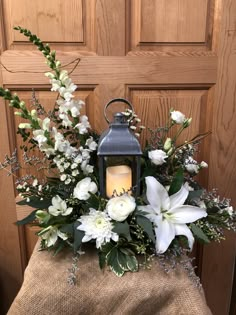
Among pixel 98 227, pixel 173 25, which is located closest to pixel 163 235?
pixel 98 227

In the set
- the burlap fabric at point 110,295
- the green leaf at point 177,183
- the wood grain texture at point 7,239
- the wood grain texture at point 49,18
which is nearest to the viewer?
the burlap fabric at point 110,295

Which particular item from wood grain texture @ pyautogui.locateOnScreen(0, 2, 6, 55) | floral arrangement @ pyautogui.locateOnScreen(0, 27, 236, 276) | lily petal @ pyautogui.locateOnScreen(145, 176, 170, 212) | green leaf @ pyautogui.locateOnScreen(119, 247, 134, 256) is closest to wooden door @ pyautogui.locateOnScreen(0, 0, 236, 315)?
wood grain texture @ pyautogui.locateOnScreen(0, 2, 6, 55)

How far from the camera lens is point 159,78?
3.45ft

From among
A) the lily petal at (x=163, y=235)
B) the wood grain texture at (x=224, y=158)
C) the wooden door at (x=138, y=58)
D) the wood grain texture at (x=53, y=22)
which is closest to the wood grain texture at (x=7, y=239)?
the wooden door at (x=138, y=58)

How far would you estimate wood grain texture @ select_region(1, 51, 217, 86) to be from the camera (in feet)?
3.32

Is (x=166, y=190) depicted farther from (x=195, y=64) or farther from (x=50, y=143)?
(x=195, y=64)

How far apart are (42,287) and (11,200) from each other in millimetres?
493

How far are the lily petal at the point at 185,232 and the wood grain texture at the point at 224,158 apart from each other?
1.38 ft

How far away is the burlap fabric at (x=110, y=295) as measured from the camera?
28.5 inches

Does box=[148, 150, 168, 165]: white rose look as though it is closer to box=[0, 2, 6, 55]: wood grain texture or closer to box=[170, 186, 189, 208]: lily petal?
box=[170, 186, 189, 208]: lily petal

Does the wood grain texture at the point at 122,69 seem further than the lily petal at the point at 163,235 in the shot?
Yes

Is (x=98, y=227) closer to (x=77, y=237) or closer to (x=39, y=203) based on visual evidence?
(x=77, y=237)

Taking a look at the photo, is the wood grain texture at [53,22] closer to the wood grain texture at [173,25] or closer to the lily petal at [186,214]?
the wood grain texture at [173,25]

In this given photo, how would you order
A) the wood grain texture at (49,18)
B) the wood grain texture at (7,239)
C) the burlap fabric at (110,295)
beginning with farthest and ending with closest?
1. the wood grain texture at (7,239)
2. the wood grain texture at (49,18)
3. the burlap fabric at (110,295)
